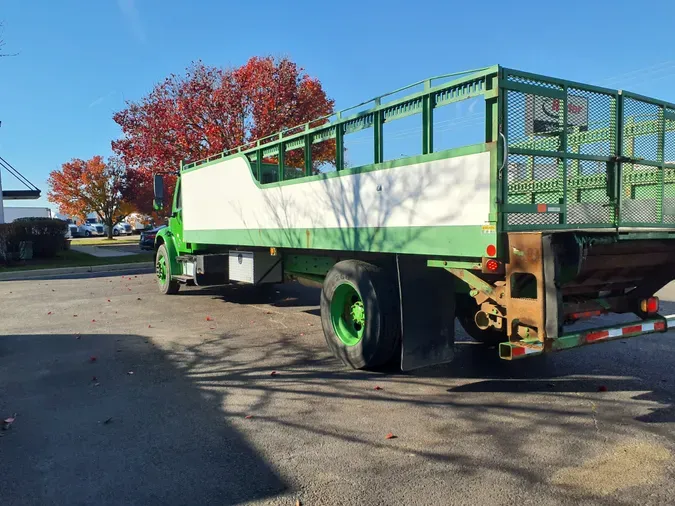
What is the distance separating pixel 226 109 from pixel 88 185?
26.7 m

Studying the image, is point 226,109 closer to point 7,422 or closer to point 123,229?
point 7,422

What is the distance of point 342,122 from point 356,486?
4066 mm

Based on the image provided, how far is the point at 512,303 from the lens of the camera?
4.33 m

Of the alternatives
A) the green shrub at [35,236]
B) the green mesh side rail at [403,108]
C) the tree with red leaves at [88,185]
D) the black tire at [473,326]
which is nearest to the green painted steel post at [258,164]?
the green mesh side rail at [403,108]

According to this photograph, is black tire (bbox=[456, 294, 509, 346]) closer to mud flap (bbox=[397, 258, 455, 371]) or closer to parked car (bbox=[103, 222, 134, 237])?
mud flap (bbox=[397, 258, 455, 371])

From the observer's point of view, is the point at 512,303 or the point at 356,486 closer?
the point at 356,486

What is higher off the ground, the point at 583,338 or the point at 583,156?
the point at 583,156

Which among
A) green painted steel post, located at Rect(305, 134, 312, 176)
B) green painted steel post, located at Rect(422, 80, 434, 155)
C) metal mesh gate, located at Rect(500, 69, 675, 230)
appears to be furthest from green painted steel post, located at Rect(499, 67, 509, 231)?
green painted steel post, located at Rect(305, 134, 312, 176)

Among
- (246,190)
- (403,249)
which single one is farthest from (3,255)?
(403,249)

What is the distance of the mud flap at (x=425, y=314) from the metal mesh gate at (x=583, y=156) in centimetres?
128

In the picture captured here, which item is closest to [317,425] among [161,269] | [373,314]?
[373,314]

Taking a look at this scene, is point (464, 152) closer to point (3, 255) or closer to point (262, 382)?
point (262, 382)

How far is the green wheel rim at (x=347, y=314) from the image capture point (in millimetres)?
6047

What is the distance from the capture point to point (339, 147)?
20.2 ft
